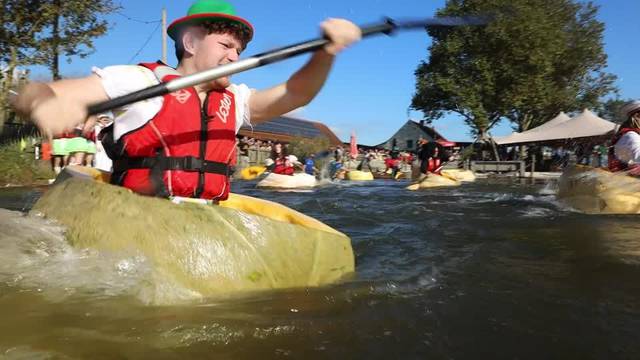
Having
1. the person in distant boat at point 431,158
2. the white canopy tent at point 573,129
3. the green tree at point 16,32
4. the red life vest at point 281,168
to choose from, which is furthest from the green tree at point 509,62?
the green tree at point 16,32

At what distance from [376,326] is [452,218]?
4.15 meters

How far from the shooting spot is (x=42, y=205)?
95.2 inches

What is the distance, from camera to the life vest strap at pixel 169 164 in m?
2.50

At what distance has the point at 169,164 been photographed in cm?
250

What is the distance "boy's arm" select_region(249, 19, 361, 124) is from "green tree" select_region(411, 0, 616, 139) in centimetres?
2229

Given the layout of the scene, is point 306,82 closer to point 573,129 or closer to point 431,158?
point 431,158

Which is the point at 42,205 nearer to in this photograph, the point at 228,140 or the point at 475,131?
the point at 228,140

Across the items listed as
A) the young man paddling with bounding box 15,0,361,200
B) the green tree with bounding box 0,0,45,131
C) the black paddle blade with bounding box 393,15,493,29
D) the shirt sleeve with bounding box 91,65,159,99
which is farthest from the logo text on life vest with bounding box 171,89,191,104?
the green tree with bounding box 0,0,45,131

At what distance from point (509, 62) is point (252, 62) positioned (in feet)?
85.0

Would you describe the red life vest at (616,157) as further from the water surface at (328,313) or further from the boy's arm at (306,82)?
the boy's arm at (306,82)

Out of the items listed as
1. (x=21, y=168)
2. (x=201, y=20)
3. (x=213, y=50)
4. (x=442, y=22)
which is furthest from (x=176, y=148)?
(x=21, y=168)

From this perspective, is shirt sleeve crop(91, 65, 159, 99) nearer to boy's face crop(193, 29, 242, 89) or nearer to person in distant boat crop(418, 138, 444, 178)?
boy's face crop(193, 29, 242, 89)

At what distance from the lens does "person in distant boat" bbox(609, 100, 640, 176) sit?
6.19m

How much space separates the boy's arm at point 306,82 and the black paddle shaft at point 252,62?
0.20 feet
